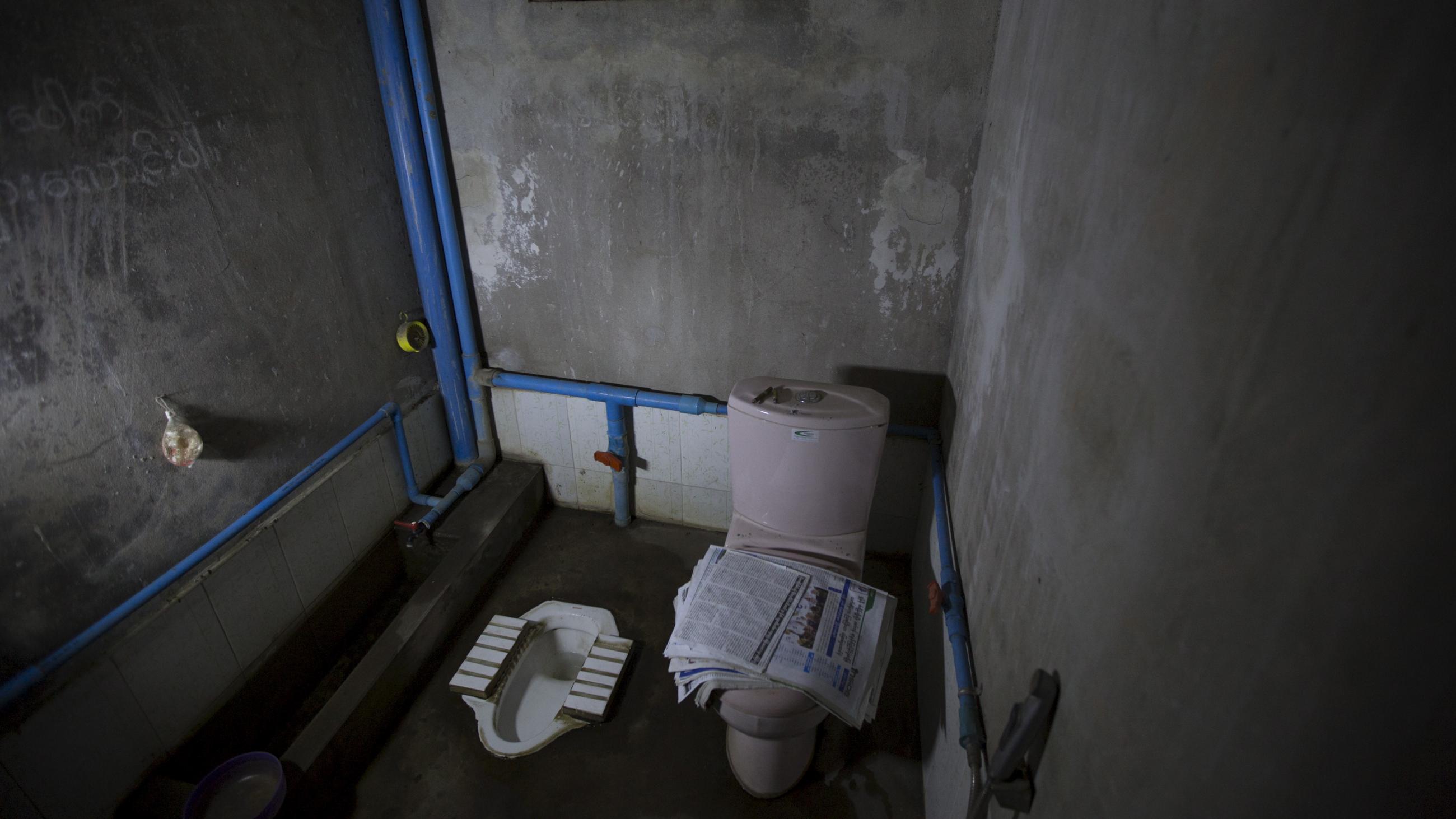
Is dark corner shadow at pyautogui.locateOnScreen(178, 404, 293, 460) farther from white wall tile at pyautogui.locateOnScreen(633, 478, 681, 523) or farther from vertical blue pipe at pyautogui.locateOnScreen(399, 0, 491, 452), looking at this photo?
white wall tile at pyautogui.locateOnScreen(633, 478, 681, 523)

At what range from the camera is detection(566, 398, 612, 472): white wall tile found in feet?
8.31

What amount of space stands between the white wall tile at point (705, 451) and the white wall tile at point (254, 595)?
134 cm

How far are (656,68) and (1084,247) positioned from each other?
145 cm

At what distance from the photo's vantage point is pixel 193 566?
5.49 ft

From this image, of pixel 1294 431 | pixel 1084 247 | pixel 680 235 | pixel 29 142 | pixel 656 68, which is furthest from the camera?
pixel 680 235

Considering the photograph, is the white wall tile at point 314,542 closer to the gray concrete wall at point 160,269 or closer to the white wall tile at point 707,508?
the gray concrete wall at point 160,269

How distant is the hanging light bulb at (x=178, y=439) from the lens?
1548 mm

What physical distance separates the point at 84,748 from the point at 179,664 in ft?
0.76

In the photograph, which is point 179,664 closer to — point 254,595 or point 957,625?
point 254,595

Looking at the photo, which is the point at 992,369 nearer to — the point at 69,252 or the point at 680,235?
the point at 680,235

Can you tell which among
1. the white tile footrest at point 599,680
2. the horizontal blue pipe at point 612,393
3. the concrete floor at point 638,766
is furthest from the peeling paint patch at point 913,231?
the white tile footrest at point 599,680

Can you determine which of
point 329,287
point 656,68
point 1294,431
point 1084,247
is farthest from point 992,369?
point 329,287

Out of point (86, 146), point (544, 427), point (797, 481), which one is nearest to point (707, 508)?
point (544, 427)

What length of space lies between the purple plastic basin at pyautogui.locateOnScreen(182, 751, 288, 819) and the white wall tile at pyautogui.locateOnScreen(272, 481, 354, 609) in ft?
1.72
